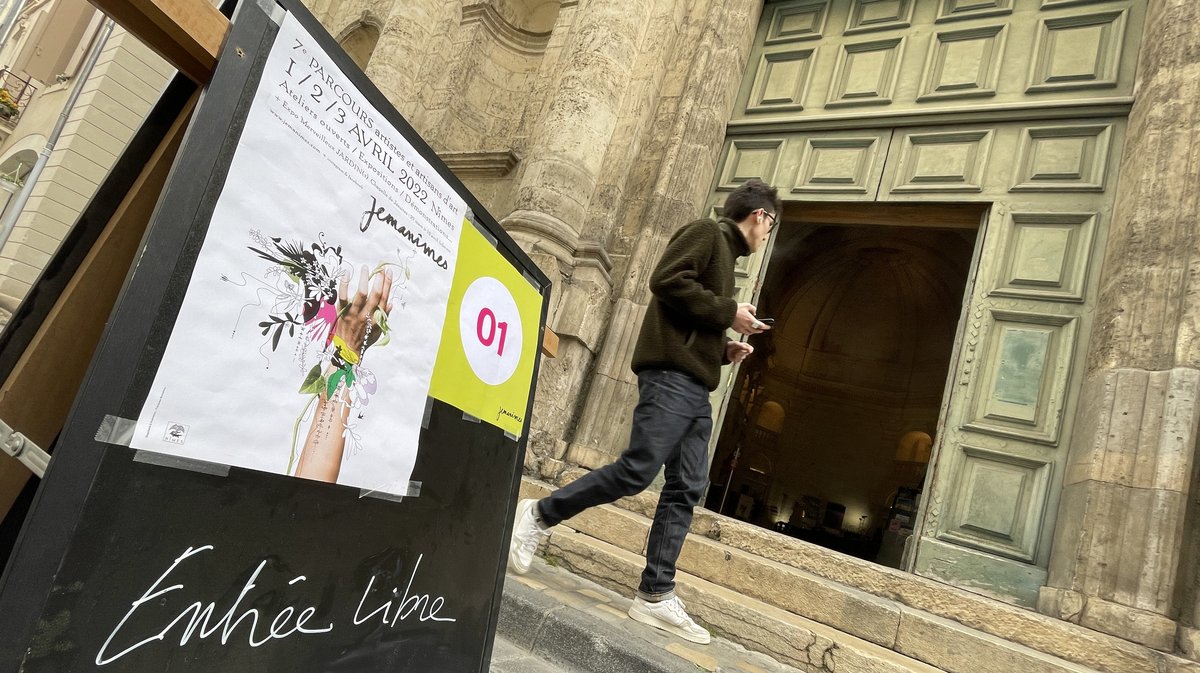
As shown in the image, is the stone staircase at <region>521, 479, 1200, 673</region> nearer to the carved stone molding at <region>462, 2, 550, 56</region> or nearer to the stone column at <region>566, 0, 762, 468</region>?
the stone column at <region>566, 0, 762, 468</region>

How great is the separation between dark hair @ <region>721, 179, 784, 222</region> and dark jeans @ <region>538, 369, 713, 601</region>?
0.83 metres

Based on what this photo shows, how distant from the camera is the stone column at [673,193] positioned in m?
4.65

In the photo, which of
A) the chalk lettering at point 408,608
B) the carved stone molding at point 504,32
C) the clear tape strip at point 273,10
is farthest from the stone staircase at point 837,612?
the carved stone molding at point 504,32

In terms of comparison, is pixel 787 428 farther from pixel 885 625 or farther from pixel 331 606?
pixel 331 606

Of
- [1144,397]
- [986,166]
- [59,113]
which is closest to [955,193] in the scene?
[986,166]

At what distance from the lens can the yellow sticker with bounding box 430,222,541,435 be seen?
1424mm

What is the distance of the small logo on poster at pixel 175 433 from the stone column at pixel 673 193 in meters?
3.74

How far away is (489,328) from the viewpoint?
1.59 m

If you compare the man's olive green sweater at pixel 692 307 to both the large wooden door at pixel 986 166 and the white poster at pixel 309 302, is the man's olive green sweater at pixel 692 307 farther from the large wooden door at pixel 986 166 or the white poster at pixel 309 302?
the large wooden door at pixel 986 166

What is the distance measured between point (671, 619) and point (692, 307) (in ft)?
4.32

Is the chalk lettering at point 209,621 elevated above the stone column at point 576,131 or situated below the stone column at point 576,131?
below

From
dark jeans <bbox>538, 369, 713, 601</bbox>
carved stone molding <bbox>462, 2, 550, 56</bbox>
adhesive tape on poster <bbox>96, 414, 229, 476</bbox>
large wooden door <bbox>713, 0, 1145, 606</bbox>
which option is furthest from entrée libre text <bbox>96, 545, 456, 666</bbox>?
carved stone molding <bbox>462, 2, 550, 56</bbox>

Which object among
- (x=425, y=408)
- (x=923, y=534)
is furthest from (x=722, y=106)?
(x=425, y=408)

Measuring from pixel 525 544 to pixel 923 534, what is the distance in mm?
2549
